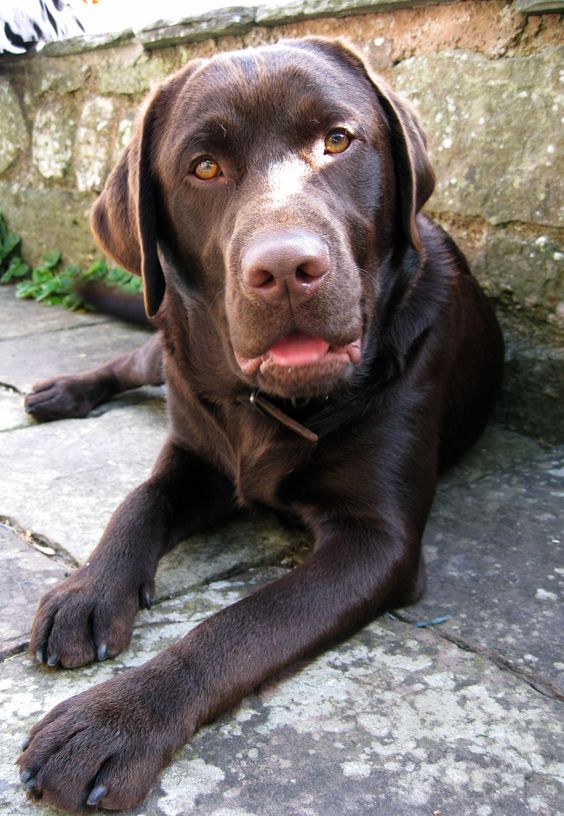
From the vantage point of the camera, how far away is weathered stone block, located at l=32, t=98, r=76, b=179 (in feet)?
16.0

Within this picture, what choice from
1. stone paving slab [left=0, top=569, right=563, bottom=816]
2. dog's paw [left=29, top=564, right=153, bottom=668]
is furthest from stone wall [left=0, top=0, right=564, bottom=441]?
dog's paw [left=29, top=564, right=153, bottom=668]

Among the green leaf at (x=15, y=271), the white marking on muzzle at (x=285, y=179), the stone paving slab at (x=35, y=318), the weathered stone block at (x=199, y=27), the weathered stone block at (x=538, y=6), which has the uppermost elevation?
the weathered stone block at (x=199, y=27)

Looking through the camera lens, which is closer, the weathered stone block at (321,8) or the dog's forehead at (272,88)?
the dog's forehead at (272,88)

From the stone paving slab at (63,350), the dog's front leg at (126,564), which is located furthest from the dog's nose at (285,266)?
the stone paving slab at (63,350)

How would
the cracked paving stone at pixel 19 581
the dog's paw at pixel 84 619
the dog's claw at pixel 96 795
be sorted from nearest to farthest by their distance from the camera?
1. the dog's claw at pixel 96 795
2. the dog's paw at pixel 84 619
3. the cracked paving stone at pixel 19 581

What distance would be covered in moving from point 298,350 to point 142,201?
61cm

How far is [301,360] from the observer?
192 cm

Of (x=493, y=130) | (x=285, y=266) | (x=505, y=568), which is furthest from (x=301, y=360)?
(x=493, y=130)

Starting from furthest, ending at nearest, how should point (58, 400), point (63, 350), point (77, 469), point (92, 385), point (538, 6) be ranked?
point (63, 350), point (92, 385), point (58, 400), point (77, 469), point (538, 6)

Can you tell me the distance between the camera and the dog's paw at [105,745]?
Answer: 1.43m

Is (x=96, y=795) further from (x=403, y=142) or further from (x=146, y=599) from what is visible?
(x=403, y=142)

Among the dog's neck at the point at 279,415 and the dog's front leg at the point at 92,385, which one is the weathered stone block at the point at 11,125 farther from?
the dog's neck at the point at 279,415

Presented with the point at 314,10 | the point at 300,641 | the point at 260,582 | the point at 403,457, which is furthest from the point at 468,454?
the point at 314,10

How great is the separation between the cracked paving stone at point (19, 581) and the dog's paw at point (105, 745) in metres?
0.36
